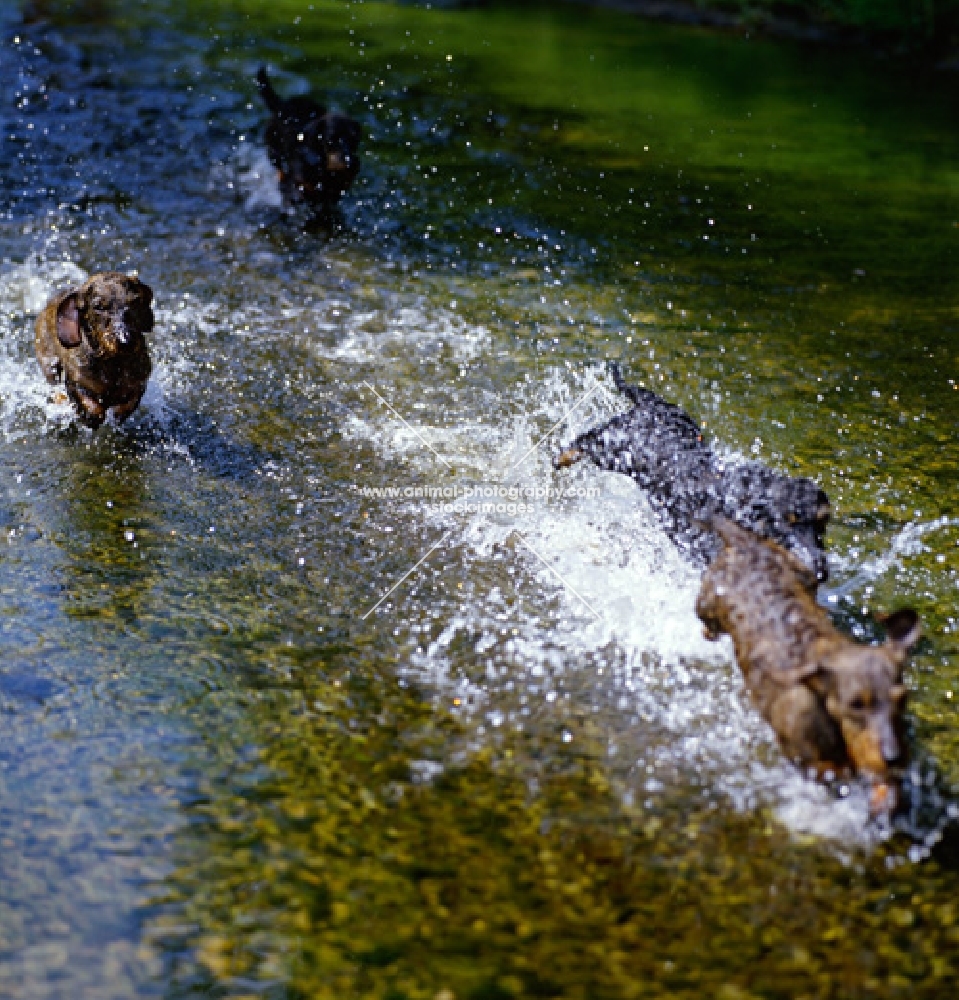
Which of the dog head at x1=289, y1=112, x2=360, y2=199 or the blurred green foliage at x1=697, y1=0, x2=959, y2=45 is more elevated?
the blurred green foliage at x1=697, y1=0, x2=959, y2=45

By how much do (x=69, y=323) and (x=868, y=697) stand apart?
4.45m

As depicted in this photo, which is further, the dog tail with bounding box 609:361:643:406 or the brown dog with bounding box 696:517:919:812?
the dog tail with bounding box 609:361:643:406

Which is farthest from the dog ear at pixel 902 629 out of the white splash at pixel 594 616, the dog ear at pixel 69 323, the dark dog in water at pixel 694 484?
the dog ear at pixel 69 323

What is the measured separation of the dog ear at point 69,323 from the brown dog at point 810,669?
3.60m

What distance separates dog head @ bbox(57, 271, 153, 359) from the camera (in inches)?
238

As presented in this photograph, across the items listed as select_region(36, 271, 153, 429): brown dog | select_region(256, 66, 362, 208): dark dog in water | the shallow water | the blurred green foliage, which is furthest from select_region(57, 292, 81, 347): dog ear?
the blurred green foliage

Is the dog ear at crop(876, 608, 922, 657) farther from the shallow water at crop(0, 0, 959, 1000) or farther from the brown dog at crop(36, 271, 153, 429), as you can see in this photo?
the brown dog at crop(36, 271, 153, 429)

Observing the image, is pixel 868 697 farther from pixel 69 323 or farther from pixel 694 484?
Result: pixel 69 323

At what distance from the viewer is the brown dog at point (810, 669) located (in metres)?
3.62

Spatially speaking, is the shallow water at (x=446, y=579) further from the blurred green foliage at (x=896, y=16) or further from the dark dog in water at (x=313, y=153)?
the blurred green foliage at (x=896, y=16)

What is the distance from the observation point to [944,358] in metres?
7.52

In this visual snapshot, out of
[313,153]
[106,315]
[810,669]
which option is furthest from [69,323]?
[810,669]

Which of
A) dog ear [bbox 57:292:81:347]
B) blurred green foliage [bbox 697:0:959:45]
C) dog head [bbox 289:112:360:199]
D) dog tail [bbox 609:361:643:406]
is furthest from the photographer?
blurred green foliage [bbox 697:0:959:45]

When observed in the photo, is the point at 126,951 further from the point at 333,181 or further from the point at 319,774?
the point at 333,181
